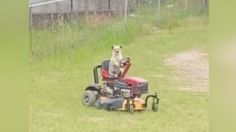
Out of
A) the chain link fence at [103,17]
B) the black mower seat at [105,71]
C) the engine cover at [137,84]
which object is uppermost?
the chain link fence at [103,17]

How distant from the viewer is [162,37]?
1054 millimetres

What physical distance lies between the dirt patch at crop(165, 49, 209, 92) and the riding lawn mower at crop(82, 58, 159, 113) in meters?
0.08

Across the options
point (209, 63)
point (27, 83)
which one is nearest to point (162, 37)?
point (209, 63)

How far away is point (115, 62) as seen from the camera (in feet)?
3.43

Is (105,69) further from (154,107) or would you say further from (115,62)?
(154,107)

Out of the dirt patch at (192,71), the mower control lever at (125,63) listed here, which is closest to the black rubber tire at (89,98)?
the mower control lever at (125,63)

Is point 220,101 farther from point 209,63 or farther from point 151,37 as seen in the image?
point 151,37

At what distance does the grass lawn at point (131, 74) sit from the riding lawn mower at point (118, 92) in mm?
13

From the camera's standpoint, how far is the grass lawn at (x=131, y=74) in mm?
1007

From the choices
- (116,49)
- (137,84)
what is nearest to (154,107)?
(137,84)

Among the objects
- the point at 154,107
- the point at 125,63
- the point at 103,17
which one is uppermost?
the point at 103,17

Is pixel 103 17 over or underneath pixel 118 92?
over

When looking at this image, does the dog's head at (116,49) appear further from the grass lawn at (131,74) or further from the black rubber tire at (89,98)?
the black rubber tire at (89,98)

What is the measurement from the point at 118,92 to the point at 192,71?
0.19m
